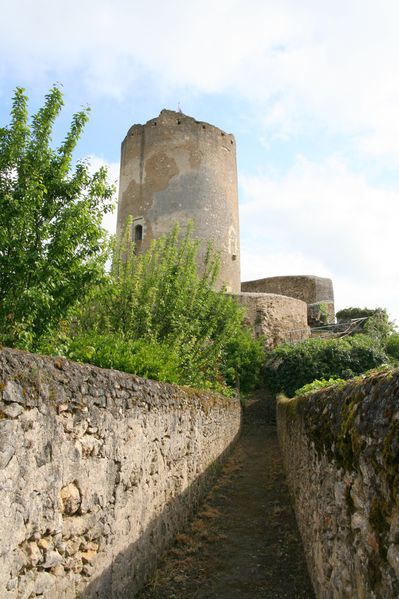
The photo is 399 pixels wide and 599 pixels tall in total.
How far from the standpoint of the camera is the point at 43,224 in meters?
7.49

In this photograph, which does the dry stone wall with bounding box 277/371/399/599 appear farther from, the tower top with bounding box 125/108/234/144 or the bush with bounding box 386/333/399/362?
the bush with bounding box 386/333/399/362

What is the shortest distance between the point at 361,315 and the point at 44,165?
2560 centimetres

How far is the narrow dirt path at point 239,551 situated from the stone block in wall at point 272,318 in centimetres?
1269

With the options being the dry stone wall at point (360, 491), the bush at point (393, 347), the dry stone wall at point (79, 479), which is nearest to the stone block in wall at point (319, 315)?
the bush at point (393, 347)

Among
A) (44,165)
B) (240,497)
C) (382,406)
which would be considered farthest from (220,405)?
(382,406)

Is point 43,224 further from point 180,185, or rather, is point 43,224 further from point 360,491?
point 180,185

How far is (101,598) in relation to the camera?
3500mm

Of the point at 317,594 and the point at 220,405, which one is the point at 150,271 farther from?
the point at 317,594

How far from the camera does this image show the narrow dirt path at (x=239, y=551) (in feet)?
15.0

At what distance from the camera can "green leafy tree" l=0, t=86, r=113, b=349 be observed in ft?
22.9

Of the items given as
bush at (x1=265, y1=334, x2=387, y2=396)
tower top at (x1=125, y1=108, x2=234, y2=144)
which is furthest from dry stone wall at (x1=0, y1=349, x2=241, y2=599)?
tower top at (x1=125, y1=108, x2=234, y2=144)

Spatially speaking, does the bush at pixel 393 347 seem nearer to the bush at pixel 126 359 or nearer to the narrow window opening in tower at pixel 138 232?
the narrow window opening in tower at pixel 138 232

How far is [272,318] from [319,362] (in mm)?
4663

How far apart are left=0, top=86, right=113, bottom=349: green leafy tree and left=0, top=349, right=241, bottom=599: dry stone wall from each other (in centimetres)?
268
